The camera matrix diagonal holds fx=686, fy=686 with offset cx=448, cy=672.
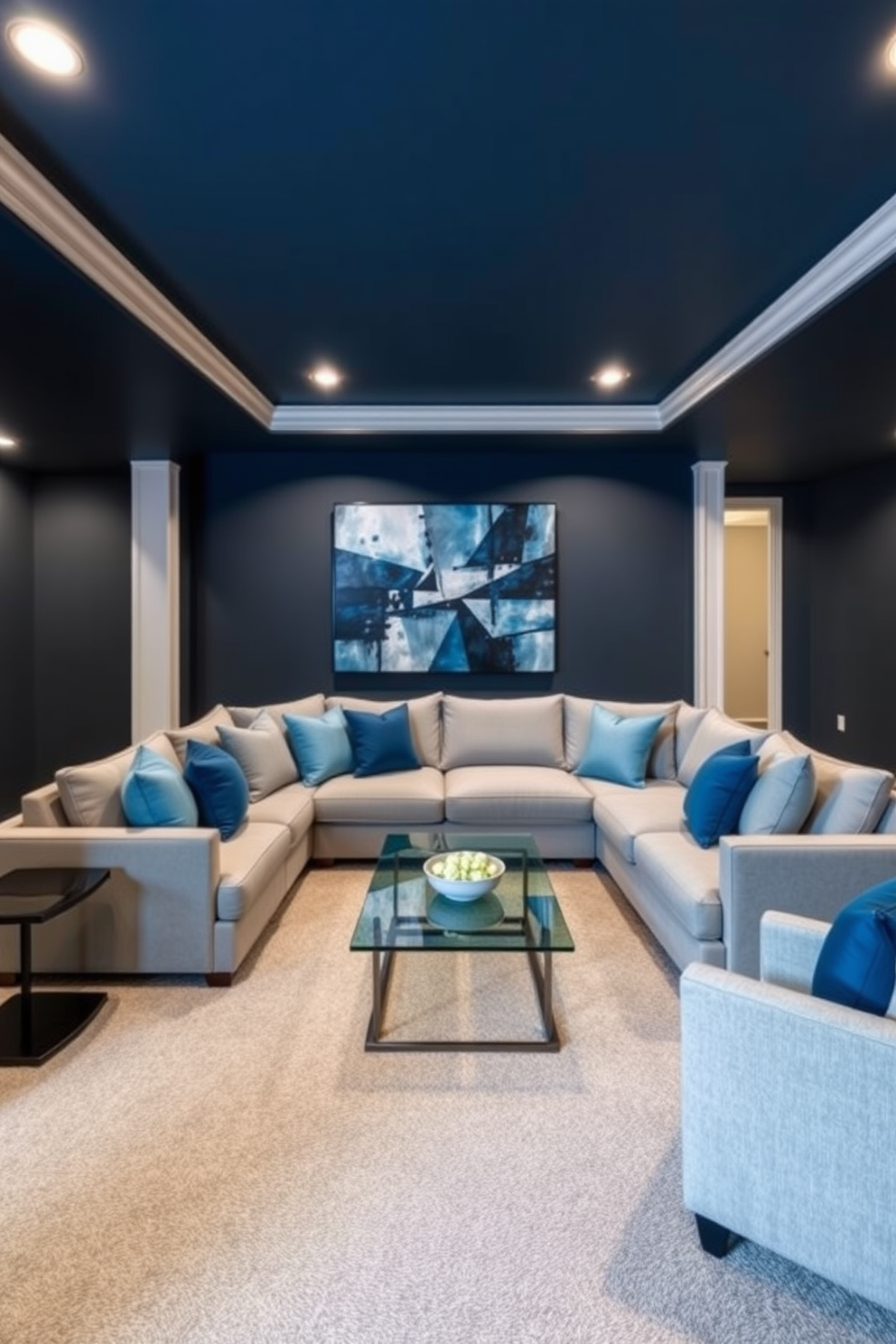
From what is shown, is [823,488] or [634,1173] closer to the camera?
[634,1173]

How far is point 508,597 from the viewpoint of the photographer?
15.6 ft

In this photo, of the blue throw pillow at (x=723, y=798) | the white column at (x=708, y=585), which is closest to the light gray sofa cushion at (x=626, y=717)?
the white column at (x=708, y=585)

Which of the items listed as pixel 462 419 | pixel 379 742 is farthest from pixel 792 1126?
pixel 462 419

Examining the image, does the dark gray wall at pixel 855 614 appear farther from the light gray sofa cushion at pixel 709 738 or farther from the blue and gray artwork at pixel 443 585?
the blue and gray artwork at pixel 443 585

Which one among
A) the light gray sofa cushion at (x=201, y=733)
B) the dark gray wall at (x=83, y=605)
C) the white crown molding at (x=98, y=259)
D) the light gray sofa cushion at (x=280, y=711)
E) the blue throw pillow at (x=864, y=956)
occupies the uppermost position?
the white crown molding at (x=98, y=259)

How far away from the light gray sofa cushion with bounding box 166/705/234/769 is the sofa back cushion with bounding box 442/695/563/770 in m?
1.35

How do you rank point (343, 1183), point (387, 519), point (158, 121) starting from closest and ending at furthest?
1. point (343, 1183)
2. point (158, 121)
3. point (387, 519)

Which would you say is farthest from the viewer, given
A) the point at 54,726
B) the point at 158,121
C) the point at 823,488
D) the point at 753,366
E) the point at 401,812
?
the point at 823,488

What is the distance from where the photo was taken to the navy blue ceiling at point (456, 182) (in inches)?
62.9

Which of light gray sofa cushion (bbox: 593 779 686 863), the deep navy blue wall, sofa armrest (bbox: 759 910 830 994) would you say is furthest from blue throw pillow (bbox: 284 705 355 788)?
sofa armrest (bbox: 759 910 830 994)

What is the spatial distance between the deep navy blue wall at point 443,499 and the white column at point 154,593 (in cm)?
25

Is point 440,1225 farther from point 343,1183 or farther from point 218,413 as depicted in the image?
point 218,413

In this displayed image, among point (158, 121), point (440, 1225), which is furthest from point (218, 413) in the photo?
point (440, 1225)

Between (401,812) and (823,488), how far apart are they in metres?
4.64
